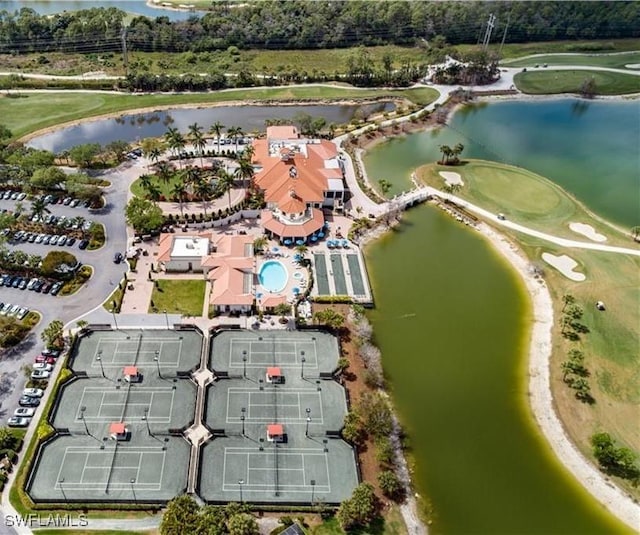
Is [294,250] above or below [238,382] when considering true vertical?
above

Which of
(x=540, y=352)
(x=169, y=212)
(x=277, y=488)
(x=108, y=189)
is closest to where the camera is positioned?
(x=277, y=488)

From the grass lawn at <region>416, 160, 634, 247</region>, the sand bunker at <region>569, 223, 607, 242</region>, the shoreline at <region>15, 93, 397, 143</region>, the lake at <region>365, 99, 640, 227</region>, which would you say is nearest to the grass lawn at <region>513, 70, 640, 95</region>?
the lake at <region>365, 99, 640, 227</region>

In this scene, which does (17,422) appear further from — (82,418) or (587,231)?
(587,231)

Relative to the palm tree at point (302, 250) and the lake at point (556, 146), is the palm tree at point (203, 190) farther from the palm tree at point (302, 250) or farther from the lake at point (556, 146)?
the lake at point (556, 146)

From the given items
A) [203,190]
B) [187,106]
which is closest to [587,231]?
[203,190]

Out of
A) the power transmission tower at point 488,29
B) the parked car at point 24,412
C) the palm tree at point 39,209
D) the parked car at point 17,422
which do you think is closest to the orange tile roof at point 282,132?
the palm tree at point 39,209

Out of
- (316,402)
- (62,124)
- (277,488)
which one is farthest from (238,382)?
(62,124)

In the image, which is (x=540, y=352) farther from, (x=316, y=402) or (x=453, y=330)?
(x=316, y=402)
